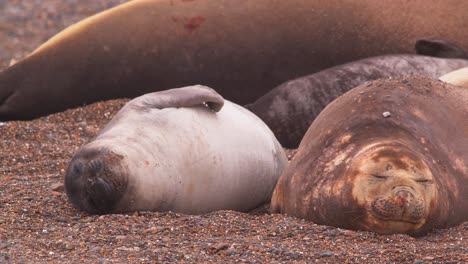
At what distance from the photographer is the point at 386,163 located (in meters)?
4.21

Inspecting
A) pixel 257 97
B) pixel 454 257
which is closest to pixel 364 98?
pixel 454 257

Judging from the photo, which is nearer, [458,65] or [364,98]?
[364,98]

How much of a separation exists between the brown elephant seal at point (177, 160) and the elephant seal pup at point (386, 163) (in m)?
0.38

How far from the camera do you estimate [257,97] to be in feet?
25.6

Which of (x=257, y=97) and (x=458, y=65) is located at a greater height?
(x=458, y=65)

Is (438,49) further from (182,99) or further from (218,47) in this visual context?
(182,99)

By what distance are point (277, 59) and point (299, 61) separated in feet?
0.54

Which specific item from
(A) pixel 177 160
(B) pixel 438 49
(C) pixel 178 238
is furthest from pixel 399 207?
(B) pixel 438 49

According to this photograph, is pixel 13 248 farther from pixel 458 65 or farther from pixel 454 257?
pixel 458 65

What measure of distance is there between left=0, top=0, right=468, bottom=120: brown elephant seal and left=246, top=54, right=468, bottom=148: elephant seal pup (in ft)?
1.64

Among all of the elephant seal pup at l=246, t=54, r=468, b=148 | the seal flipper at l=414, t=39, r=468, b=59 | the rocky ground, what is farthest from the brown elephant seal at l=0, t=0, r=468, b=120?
the rocky ground

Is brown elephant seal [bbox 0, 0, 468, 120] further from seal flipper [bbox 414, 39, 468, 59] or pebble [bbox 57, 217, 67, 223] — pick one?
pebble [bbox 57, 217, 67, 223]

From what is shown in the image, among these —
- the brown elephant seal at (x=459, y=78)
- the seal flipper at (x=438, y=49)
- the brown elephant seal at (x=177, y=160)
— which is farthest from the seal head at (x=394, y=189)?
the seal flipper at (x=438, y=49)

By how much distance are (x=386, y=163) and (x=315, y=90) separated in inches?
120
